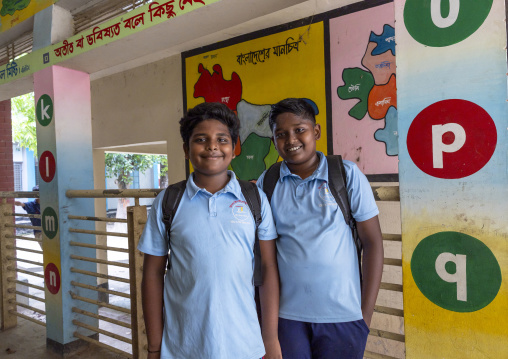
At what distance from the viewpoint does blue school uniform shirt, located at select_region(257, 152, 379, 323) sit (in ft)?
4.42

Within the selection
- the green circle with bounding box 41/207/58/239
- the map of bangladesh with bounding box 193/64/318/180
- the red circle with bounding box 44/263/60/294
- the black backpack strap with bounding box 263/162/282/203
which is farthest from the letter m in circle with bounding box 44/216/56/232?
the black backpack strap with bounding box 263/162/282/203

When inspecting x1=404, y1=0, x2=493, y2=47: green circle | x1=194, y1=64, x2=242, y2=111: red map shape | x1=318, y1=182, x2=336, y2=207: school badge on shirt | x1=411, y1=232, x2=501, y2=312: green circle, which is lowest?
x1=411, y1=232, x2=501, y2=312: green circle

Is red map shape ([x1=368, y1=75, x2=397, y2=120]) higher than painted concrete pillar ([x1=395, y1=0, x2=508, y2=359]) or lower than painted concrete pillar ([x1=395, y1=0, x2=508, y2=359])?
higher

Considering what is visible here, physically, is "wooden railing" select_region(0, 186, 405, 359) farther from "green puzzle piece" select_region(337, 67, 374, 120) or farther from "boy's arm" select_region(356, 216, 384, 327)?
"green puzzle piece" select_region(337, 67, 374, 120)

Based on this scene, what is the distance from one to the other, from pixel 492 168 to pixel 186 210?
1057mm

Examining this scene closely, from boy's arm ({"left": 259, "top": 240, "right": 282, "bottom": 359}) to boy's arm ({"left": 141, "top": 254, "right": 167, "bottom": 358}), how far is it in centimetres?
35

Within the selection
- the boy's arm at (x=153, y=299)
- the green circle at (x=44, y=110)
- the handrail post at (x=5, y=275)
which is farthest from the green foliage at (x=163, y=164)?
the boy's arm at (x=153, y=299)

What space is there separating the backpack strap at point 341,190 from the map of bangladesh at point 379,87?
6.03ft

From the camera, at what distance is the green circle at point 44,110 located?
3137 millimetres

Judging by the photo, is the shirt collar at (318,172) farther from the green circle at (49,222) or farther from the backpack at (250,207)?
the green circle at (49,222)

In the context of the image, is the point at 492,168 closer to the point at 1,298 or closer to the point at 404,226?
the point at 404,226

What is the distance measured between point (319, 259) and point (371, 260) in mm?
204

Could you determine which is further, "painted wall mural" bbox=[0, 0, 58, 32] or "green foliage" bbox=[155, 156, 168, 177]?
"green foliage" bbox=[155, 156, 168, 177]

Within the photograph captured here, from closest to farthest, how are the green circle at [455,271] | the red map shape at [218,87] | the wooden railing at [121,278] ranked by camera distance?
the green circle at [455,271]
the wooden railing at [121,278]
the red map shape at [218,87]
